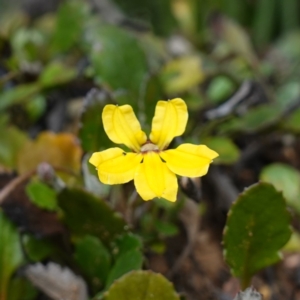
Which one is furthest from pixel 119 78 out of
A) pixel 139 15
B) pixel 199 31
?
pixel 139 15

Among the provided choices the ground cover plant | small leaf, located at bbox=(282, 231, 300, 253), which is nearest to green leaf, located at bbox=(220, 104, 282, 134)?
the ground cover plant

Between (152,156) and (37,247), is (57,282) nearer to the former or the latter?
(37,247)

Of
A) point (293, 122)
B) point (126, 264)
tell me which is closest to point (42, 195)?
point (126, 264)

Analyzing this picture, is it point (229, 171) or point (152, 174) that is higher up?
point (152, 174)

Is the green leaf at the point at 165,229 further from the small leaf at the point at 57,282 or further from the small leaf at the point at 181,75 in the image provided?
the small leaf at the point at 181,75

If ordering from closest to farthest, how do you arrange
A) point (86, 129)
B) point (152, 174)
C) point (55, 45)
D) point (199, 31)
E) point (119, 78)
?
point (152, 174)
point (86, 129)
point (119, 78)
point (55, 45)
point (199, 31)

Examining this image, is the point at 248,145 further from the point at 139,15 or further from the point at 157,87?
the point at 139,15
